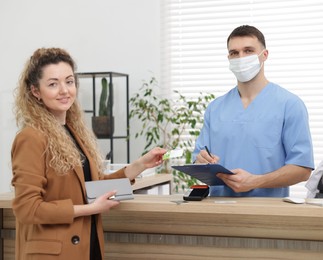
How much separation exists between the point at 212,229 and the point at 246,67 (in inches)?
29.8

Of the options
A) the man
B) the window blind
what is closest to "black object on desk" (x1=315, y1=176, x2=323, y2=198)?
the man

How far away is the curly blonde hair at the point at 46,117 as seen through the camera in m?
1.91

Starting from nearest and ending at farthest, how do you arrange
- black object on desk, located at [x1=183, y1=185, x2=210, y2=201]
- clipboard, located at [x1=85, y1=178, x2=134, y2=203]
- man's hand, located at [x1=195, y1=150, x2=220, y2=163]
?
clipboard, located at [x1=85, y1=178, x2=134, y2=203], black object on desk, located at [x1=183, y1=185, x2=210, y2=201], man's hand, located at [x1=195, y1=150, x2=220, y2=163]

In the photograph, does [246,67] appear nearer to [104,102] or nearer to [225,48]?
[225,48]

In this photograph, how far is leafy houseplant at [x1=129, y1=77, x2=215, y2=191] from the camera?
435 cm

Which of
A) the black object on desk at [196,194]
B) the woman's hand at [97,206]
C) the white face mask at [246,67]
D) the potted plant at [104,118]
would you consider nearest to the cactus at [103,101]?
the potted plant at [104,118]

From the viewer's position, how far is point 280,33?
169 inches

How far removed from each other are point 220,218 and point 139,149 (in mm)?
2574

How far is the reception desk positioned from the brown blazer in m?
0.26

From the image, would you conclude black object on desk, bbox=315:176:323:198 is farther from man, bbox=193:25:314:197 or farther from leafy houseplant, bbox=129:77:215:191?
leafy houseplant, bbox=129:77:215:191

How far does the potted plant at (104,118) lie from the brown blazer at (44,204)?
2.41 m

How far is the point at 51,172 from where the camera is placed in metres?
1.90

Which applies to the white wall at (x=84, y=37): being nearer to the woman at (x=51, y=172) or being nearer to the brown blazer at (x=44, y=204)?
the woman at (x=51, y=172)

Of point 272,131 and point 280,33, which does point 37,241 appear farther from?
point 280,33
